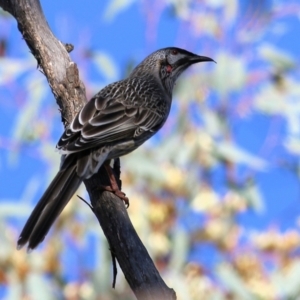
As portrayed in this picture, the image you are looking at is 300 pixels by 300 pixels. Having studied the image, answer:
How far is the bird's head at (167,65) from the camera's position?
178 inches

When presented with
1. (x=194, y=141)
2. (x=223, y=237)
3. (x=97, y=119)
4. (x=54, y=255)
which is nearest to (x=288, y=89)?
(x=194, y=141)

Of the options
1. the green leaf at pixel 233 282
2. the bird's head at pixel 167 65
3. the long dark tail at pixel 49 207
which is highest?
the bird's head at pixel 167 65

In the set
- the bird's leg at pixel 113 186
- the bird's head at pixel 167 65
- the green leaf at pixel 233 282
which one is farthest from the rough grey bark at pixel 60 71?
the green leaf at pixel 233 282

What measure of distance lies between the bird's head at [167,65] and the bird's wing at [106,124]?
59cm

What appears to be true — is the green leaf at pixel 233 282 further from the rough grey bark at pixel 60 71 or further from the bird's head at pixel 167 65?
the rough grey bark at pixel 60 71

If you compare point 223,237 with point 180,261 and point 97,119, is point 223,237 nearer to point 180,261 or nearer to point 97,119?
point 180,261

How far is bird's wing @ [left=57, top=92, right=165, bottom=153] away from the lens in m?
3.25

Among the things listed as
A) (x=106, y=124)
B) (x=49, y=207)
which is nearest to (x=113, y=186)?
(x=49, y=207)

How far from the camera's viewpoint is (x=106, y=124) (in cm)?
350

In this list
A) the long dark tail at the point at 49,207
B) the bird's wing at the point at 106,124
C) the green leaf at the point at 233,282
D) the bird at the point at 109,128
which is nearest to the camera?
the long dark tail at the point at 49,207

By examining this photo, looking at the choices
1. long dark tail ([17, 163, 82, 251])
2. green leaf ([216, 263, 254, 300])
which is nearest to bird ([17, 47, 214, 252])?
long dark tail ([17, 163, 82, 251])

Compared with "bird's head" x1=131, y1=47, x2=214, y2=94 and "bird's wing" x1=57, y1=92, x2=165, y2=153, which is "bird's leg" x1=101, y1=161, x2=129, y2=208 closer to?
"bird's wing" x1=57, y1=92, x2=165, y2=153

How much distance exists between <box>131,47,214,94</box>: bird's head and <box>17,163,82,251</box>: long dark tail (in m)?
1.49

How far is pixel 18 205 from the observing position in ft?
15.5
